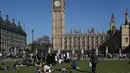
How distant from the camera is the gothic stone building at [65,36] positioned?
169125mm

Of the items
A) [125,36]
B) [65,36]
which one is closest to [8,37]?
[125,36]

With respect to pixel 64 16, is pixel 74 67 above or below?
below

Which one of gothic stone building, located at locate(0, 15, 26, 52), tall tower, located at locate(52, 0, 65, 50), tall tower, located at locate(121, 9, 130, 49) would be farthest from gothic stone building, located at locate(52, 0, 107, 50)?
tall tower, located at locate(121, 9, 130, 49)

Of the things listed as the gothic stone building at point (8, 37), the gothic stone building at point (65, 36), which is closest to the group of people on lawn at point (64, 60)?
the gothic stone building at point (8, 37)

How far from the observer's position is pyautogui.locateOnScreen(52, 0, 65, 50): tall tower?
168m

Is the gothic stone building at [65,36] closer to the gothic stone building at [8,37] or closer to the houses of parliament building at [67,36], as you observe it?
the houses of parliament building at [67,36]

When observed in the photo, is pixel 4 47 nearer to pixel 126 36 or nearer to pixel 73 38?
pixel 126 36

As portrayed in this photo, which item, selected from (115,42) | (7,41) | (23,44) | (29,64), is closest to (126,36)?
(115,42)

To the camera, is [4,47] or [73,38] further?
[73,38]

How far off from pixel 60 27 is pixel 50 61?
13957cm

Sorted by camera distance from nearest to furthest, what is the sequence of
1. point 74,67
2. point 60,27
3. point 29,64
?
point 74,67
point 29,64
point 60,27

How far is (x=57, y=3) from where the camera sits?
173 metres

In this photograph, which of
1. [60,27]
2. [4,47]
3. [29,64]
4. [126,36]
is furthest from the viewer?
[60,27]

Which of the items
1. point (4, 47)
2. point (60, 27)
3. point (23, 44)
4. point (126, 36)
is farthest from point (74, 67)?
point (60, 27)
